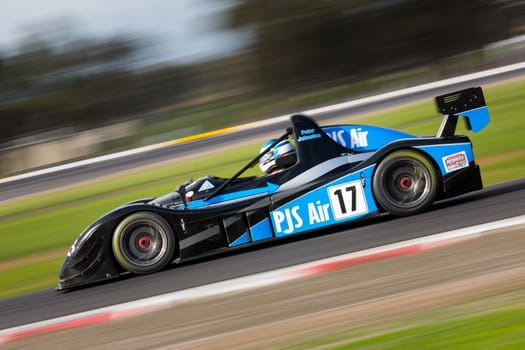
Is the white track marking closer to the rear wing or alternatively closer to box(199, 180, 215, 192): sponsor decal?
box(199, 180, 215, 192): sponsor decal

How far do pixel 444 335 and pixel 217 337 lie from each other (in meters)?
1.57

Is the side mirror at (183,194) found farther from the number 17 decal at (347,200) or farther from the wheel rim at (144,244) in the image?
the number 17 decal at (347,200)

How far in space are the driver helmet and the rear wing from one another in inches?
60.8

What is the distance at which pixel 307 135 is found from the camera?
297 inches

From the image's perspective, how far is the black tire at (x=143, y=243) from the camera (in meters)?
7.22

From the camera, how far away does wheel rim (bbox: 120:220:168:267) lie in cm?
726

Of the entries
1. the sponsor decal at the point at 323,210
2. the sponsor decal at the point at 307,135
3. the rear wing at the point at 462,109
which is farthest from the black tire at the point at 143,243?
the rear wing at the point at 462,109

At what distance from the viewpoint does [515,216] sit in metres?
6.64

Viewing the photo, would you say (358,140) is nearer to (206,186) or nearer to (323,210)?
(323,210)

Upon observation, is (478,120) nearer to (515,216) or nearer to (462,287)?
(515,216)

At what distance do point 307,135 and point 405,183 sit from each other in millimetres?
1096

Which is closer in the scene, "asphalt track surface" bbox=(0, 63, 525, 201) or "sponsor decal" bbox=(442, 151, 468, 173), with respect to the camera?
"sponsor decal" bbox=(442, 151, 468, 173)

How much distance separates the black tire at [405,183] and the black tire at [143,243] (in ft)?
6.95

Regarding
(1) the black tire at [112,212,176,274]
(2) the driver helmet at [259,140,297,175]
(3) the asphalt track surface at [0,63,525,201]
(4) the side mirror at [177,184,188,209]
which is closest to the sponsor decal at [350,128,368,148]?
(2) the driver helmet at [259,140,297,175]
